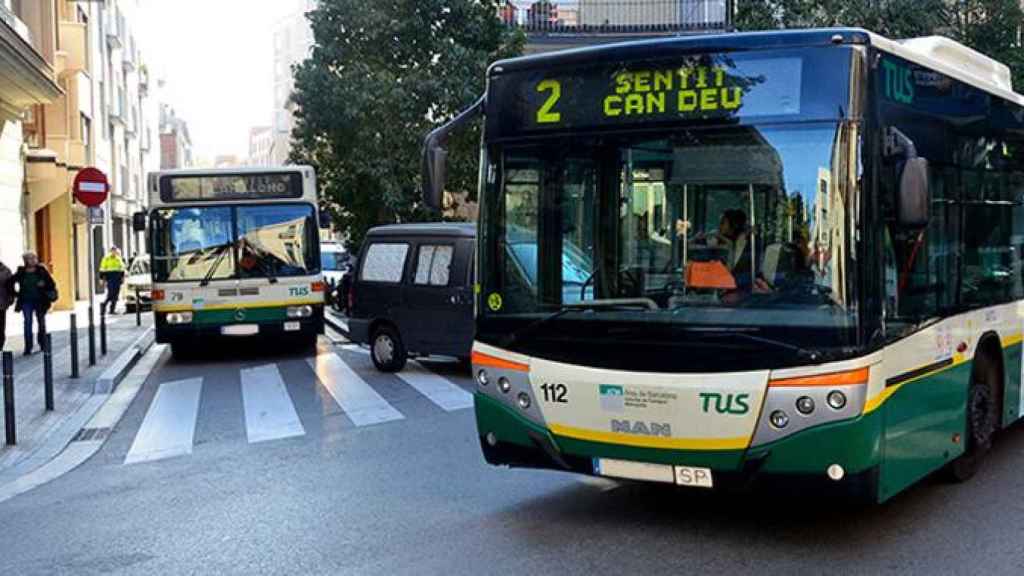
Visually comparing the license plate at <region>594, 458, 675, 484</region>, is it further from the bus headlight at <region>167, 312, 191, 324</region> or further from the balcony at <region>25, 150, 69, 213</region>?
the balcony at <region>25, 150, 69, 213</region>

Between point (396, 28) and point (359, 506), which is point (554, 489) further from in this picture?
point (396, 28)

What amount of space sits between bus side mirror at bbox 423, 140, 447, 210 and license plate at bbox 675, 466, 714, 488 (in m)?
2.21

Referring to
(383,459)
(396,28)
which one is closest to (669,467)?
(383,459)

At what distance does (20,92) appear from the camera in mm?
22641

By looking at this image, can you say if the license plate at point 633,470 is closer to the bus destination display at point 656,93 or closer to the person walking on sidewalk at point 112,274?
the bus destination display at point 656,93

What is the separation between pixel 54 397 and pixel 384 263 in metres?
4.43

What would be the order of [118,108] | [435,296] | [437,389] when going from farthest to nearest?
[118,108], [435,296], [437,389]

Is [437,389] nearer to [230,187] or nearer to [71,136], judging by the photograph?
[230,187]

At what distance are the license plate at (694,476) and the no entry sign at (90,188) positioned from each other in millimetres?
14070

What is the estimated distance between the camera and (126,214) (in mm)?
48750

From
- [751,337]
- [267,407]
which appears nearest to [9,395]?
[267,407]

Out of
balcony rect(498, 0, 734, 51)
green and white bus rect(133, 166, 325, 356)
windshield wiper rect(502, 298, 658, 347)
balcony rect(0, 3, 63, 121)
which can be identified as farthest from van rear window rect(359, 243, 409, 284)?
balcony rect(498, 0, 734, 51)

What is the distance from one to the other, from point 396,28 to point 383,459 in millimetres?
16387

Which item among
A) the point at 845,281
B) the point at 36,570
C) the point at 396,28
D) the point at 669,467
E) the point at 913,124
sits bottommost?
the point at 36,570
